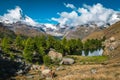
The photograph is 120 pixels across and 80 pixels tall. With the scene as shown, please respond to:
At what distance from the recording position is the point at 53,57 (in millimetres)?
124500

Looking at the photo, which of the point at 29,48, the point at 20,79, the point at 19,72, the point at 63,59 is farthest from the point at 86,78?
the point at 29,48

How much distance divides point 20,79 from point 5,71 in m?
17.3

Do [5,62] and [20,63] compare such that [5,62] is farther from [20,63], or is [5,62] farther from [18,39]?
[18,39]

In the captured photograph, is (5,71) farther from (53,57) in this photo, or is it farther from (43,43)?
(43,43)

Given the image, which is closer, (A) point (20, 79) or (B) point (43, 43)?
(A) point (20, 79)

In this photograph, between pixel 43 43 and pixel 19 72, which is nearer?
pixel 19 72

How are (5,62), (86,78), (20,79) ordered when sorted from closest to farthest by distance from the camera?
(86,78) → (20,79) → (5,62)

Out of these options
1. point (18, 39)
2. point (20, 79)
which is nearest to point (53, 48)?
point (18, 39)

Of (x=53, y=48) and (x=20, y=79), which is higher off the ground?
(x=53, y=48)

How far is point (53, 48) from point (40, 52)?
89.6 feet

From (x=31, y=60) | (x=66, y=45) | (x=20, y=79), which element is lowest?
(x=20, y=79)

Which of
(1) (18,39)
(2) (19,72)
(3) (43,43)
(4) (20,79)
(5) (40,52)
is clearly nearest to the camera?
(4) (20,79)

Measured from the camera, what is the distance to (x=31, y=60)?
11744cm

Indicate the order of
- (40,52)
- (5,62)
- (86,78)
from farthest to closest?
(40,52) < (5,62) < (86,78)
